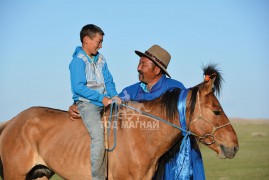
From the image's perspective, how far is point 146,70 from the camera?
7.09m

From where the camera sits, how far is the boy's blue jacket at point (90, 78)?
19.2 feet

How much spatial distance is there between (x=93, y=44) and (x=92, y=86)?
0.63m

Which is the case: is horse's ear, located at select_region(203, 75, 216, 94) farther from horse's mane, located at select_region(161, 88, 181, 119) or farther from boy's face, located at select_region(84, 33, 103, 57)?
boy's face, located at select_region(84, 33, 103, 57)

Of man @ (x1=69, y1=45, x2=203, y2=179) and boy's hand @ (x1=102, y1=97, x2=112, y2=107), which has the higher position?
man @ (x1=69, y1=45, x2=203, y2=179)

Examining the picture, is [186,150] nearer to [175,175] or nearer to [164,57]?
[175,175]

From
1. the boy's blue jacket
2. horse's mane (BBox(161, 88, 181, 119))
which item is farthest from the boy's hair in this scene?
horse's mane (BBox(161, 88, 181, 119))

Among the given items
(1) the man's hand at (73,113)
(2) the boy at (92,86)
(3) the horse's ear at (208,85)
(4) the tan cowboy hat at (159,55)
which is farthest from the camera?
(4) the tan cowboy hat at (159,55)

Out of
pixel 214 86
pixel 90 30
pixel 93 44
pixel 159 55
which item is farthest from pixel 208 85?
pixel 90 30

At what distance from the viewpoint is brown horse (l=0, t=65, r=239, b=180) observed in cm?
557

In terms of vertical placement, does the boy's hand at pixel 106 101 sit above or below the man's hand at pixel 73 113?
above

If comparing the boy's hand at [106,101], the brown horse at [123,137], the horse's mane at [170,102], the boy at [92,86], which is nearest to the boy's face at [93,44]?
the boy at [92,86]

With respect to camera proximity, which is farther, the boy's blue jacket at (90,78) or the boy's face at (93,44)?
the boy's face at (93,44)

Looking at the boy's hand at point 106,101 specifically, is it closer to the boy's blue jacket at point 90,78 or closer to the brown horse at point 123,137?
the boy's blue jacket at point 90,78

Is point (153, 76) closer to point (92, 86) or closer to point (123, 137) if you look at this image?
point (92, 86)
